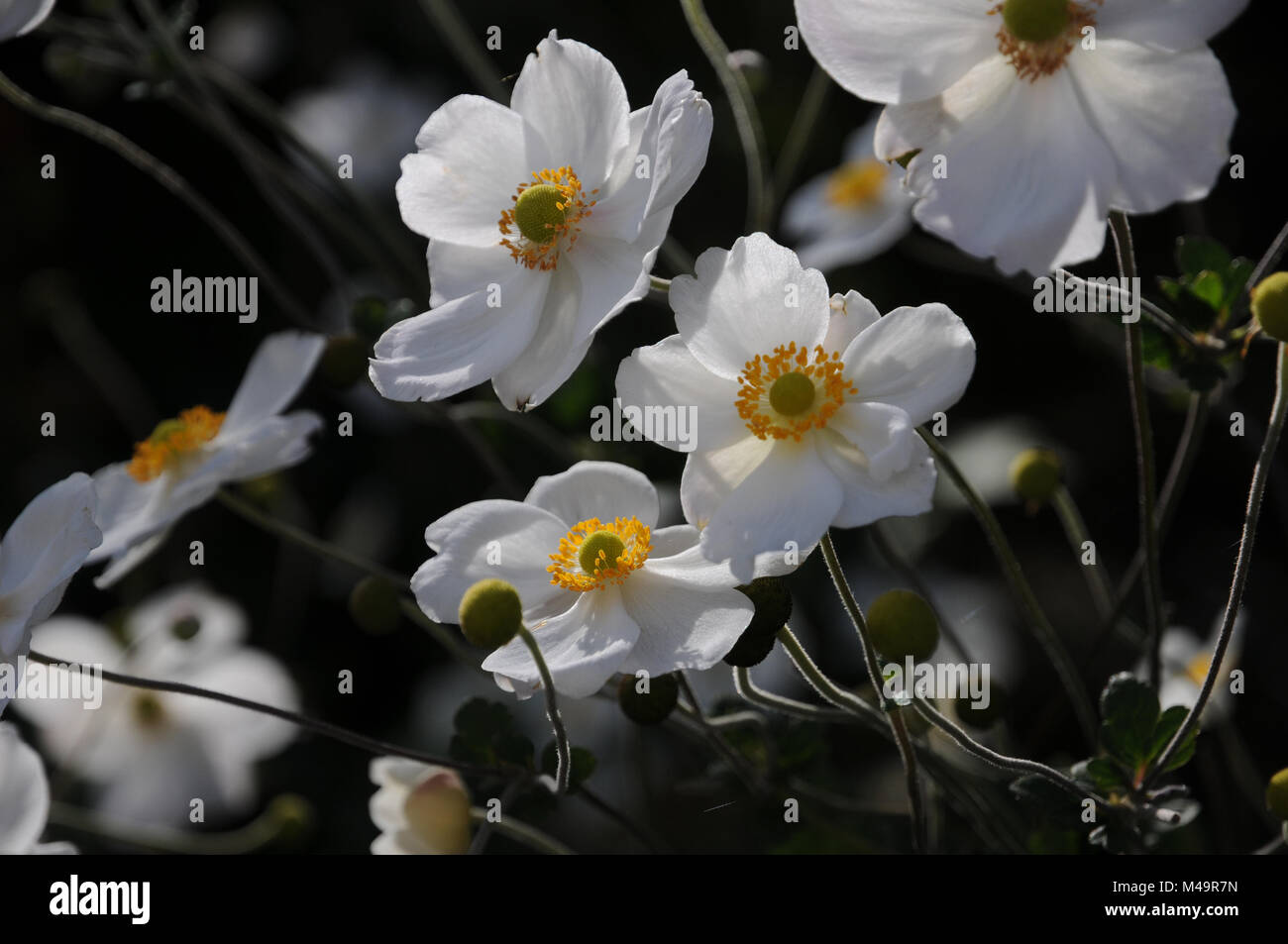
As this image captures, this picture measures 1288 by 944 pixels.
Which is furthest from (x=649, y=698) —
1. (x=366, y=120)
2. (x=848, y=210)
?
(x=366, y=120)

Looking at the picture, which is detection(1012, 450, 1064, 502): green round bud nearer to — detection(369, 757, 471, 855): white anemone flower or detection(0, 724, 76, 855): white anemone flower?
detection(369, 757, 471, 855): white anemone flower

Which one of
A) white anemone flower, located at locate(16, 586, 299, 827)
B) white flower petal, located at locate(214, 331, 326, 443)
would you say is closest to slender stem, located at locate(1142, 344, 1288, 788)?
white flower petal, located at locate(214, 331, 326, 443)

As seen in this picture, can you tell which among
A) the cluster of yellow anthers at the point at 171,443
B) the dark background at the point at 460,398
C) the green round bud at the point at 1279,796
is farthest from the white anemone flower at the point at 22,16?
the green round bud at the point at 1279,796

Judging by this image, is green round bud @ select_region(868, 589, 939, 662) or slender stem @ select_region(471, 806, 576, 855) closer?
green round bud @ select_region(868, 589, 939, 662)
